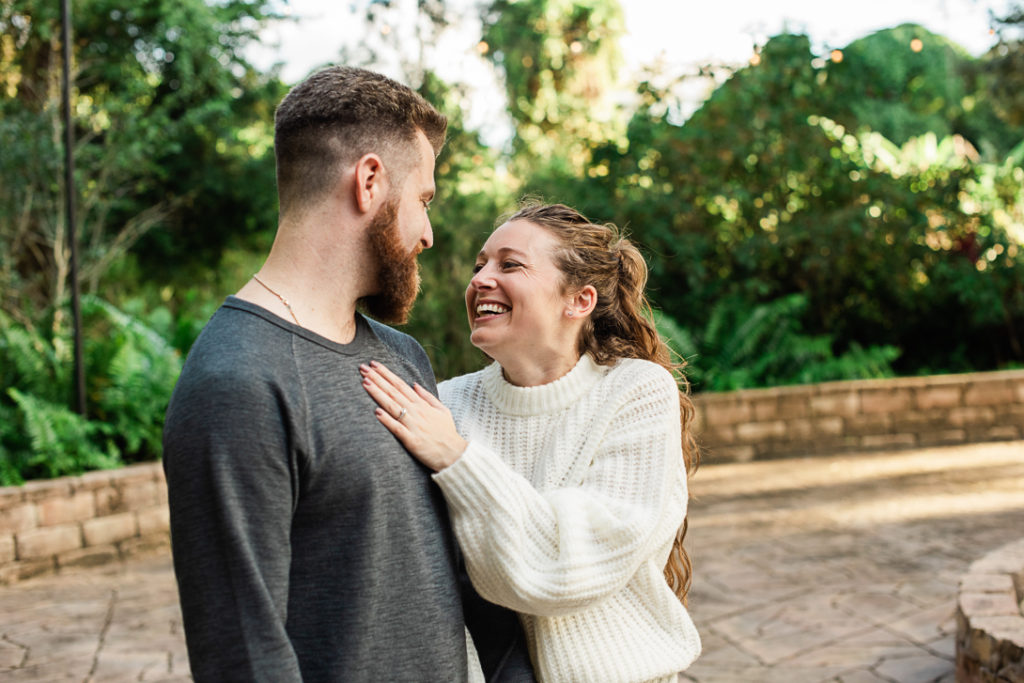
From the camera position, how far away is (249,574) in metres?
1.27

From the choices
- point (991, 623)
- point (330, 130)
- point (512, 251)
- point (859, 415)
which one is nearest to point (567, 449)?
point (512, 251)

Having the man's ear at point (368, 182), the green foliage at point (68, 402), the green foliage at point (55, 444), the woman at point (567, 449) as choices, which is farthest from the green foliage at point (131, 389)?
the man's ear at point (368, 182)

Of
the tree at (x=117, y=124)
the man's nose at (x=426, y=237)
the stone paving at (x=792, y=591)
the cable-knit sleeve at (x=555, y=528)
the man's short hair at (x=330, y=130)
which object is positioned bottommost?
the stone paving at (x=792, y=591)

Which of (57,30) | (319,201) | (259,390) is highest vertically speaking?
(57,30)

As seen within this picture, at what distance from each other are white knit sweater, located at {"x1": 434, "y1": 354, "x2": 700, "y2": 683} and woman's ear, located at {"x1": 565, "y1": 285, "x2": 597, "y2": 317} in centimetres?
12

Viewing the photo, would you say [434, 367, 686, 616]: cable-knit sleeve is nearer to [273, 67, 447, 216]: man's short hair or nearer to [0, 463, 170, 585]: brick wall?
[273, 67, 447, 216]: man's short hair

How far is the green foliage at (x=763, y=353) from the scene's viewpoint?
31.1ft

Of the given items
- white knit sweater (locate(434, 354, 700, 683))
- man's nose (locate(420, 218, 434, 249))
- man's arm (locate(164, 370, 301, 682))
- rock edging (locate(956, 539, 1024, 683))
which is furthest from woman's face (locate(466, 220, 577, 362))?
rock edging (locate(956, 539, 1024, 683))

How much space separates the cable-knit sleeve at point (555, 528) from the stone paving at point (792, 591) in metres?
2.29

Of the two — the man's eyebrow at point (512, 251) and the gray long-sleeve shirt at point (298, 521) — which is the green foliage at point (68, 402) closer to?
the man's eyebrow at point (512, 251)

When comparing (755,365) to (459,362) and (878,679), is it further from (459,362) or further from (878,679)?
(878,679)

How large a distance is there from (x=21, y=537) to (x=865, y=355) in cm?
842

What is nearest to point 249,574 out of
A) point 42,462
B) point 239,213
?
point 42,462

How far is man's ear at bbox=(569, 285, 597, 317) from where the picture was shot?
2.16 metres
